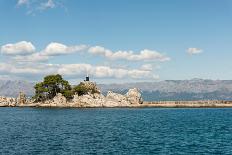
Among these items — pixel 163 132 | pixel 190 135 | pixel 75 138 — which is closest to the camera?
pixel 75 138

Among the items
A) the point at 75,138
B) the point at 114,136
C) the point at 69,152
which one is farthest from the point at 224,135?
the point at 69,152

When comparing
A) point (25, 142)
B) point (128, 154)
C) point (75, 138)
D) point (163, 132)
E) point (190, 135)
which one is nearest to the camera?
point (128, 154)

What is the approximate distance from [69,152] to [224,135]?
4351cm

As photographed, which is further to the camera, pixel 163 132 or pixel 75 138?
pixel 163 132

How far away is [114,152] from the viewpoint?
7444 centimetres

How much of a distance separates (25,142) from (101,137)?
18244mm

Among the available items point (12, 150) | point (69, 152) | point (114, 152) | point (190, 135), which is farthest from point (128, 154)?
point (190, 135)

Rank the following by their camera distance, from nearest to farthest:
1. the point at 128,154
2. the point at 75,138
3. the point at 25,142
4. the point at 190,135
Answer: the point at 128,154, the point at 25,142, the point at 75,138, the point at 190,135

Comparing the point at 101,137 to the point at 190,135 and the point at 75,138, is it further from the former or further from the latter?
the point at 190,135

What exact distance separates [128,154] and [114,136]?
81.6 feet

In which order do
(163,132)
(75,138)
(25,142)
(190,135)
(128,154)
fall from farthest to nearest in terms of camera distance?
(163,132) < (190,135) < (75,138) < (25,142) < (128,154)

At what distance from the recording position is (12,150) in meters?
74.8

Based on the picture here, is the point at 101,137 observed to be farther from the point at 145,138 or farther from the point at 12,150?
the point at 12,150

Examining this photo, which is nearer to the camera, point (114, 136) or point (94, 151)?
point (94, 151)
